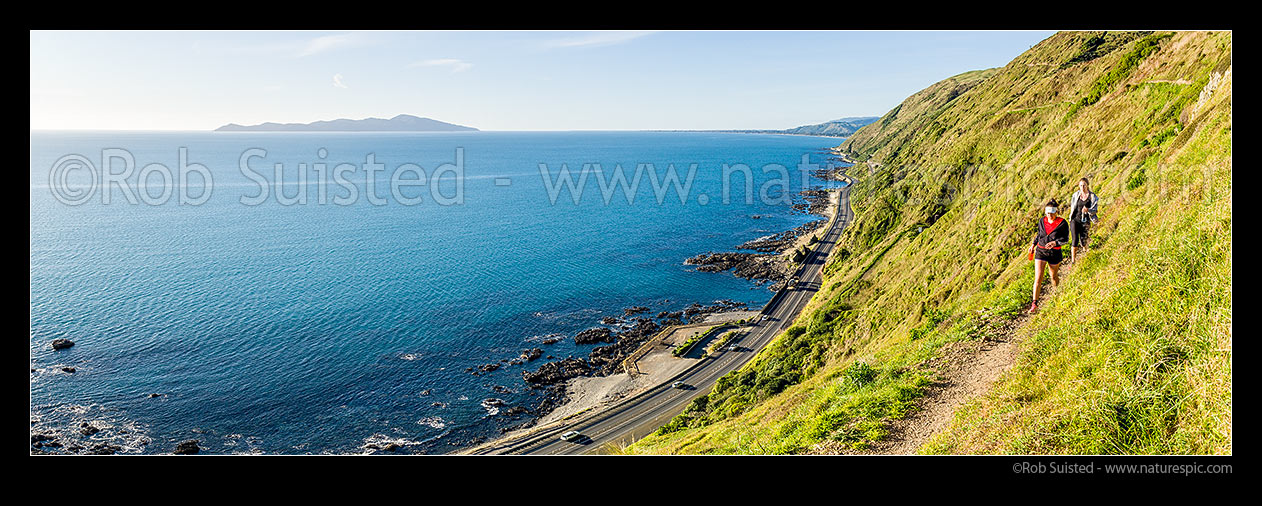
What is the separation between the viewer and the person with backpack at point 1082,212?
11.5 m

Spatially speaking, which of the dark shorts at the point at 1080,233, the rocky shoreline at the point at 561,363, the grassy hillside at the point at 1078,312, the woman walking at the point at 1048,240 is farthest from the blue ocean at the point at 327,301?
the dark shorts at the point at 1080,233

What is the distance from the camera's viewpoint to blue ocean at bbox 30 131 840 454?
145 feet

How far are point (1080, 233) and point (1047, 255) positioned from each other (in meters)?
1.67

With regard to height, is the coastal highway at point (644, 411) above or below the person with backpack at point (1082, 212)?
below

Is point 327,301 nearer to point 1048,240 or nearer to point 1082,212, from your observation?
point 1048,240

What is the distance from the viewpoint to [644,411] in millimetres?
42375

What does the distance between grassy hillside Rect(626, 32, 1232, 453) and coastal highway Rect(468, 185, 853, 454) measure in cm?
554

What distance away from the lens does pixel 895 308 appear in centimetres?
3094

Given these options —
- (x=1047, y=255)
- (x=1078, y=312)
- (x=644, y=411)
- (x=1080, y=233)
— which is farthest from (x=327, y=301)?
(x=1078, y=312)

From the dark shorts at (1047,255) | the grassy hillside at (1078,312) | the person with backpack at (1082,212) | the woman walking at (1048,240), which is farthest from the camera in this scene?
the dark shorts at (1047,255)

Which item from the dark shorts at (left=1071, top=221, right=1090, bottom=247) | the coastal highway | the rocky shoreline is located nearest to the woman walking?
the dark shorts at (left=1071, top=221, right=1090, bottom=247)

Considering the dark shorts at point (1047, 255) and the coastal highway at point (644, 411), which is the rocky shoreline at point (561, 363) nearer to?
the coastal highway at point (644, 411)

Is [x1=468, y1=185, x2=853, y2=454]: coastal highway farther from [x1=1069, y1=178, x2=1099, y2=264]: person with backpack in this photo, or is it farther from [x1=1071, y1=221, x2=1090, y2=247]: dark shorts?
[x1=1069, y1=178, x2=1099, y2=264]: person with backpack
